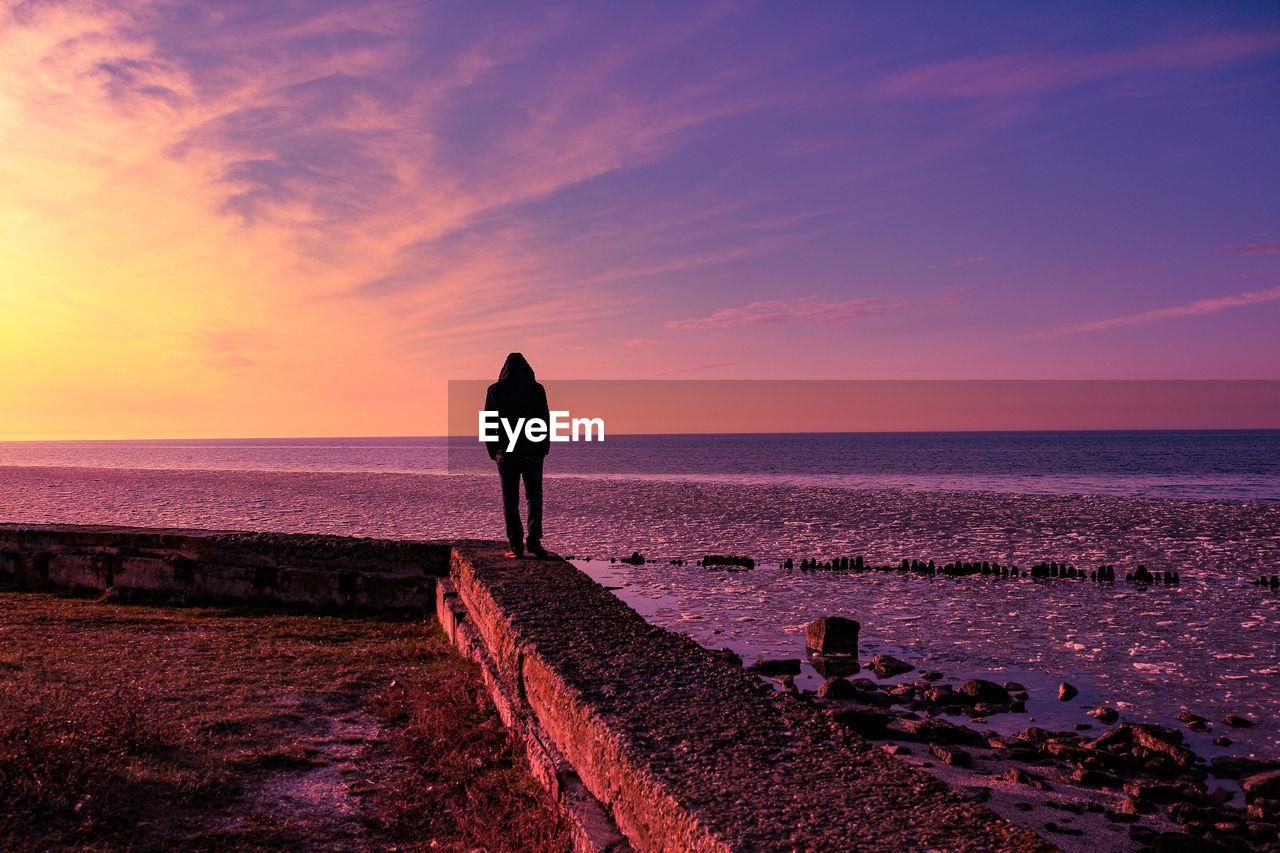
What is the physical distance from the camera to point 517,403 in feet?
26.6

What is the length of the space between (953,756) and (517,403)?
501 centimetres

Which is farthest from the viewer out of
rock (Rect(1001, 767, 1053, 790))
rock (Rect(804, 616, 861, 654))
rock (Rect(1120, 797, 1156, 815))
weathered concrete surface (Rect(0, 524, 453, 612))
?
weathered concrete surface (Rect(0, 524, 453, 612))

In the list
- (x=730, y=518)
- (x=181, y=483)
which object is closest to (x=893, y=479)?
(x=730, y=518)

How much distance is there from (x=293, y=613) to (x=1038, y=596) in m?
10.9

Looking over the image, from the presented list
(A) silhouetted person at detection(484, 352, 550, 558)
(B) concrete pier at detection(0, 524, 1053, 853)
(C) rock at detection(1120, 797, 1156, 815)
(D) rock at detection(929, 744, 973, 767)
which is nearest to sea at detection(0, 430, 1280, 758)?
(D) rock at detection(929, 744, 973, 767)

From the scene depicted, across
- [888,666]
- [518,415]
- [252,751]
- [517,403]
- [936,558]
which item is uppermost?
[517,403]

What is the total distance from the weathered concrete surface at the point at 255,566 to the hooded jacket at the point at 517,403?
193 cm

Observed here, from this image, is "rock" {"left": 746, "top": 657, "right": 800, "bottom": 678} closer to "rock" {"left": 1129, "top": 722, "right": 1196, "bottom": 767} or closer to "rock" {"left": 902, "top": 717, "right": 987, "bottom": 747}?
"rock" {"left": 902, "top": 717, "right": 987, "bottom": 747}

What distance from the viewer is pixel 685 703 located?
399 cm

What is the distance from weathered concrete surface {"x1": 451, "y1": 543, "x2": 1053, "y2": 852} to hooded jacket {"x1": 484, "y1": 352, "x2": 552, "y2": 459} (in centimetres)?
266

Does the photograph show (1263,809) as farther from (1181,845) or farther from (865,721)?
(865,721)

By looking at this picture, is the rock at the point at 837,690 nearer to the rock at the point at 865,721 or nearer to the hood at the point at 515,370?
the rock at the point at 865,721

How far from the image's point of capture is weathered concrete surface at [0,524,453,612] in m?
9.05

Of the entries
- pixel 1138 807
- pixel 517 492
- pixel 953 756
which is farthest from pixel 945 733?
pixel 517 492
